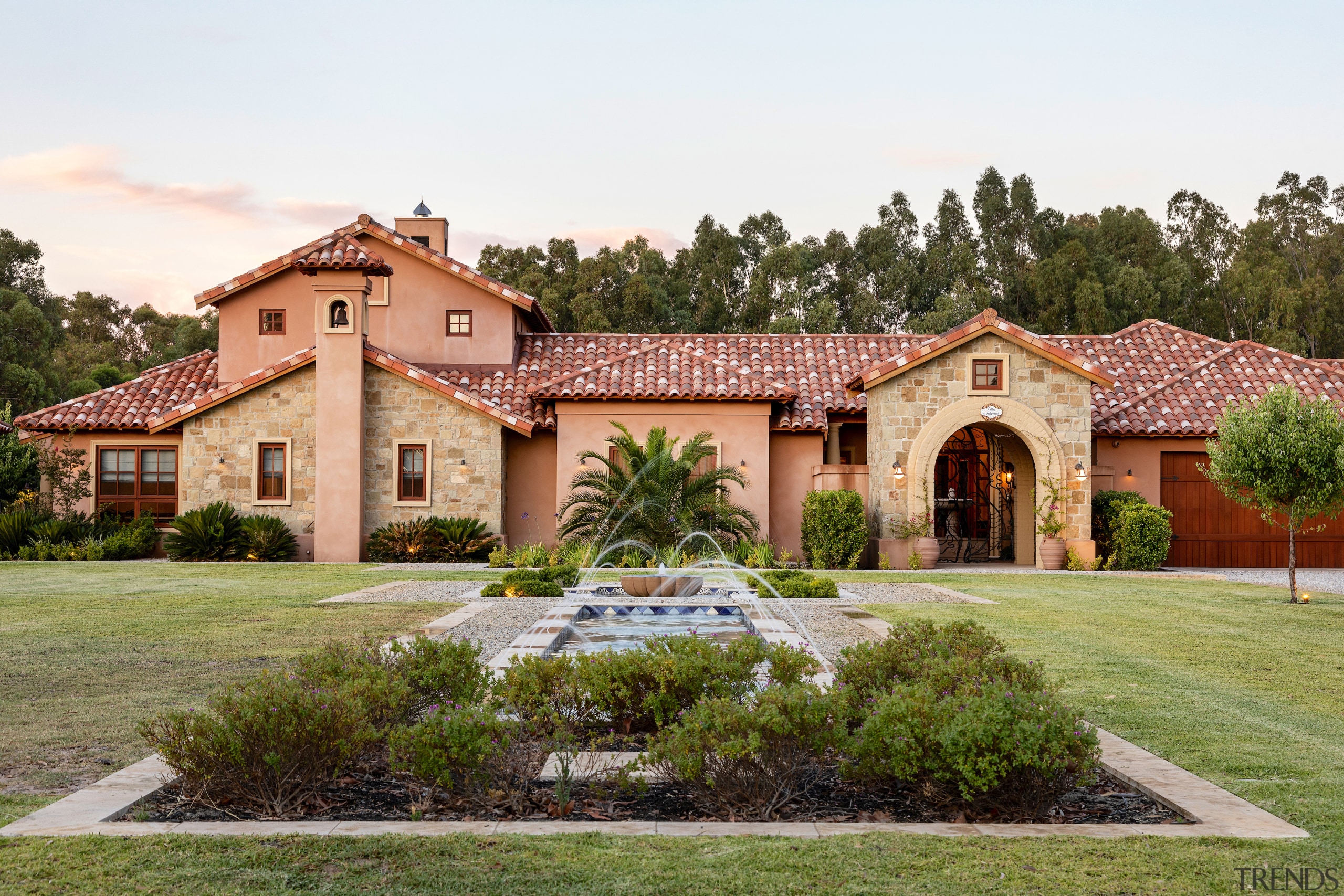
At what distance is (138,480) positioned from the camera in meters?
23.8

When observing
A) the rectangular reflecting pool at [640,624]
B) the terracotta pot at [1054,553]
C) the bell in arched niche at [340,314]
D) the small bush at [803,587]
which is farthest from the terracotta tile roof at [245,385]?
the terracotta pot at [1054,553]

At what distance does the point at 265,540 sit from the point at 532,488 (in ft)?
19.5

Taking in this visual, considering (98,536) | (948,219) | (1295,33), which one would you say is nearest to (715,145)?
(1295,33)

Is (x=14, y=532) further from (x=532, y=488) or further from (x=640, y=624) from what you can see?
(x=640, y=624)

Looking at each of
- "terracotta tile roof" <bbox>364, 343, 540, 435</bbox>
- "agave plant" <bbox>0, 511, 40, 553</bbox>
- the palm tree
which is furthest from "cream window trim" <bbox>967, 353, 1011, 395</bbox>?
"agave plant" <bbox>0, 511, 40, 553</bbox>

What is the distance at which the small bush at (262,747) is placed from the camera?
4.88m

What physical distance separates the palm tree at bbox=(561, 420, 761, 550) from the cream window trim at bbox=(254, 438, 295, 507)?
6.23m

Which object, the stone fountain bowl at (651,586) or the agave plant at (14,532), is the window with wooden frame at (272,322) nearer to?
the agave plant at (14,532)

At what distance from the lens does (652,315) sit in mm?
46938

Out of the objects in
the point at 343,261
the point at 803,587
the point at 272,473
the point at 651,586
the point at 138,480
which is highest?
the point at 343,261

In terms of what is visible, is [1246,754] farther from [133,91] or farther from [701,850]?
[133,91]

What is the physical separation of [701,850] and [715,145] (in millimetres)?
21145

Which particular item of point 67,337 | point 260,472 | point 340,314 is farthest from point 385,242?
point 67,337

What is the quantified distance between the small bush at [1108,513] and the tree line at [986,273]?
2207cm
